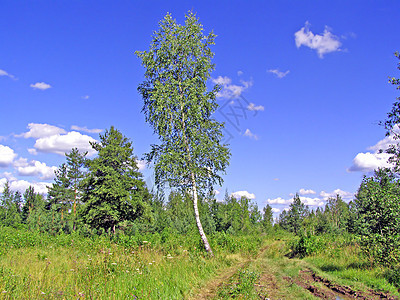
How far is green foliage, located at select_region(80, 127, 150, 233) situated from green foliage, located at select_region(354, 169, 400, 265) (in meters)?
22.8

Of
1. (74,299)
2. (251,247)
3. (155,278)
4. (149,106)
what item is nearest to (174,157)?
(149,106)

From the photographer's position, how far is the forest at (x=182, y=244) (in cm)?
761

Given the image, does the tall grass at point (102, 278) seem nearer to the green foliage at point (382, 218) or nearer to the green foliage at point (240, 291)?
the green foliage at point (240, 291)

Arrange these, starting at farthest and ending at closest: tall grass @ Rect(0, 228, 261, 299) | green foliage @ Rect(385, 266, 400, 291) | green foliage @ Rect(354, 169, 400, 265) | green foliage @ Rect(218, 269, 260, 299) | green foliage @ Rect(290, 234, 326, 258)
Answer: green foliage @ Rect(290, 234, 326, 258)
green foliage @ Rect(354, 169, 400, 265)
green foliage @ Rect(385, 266, 400, 291)
green foliage @ Rect(218, 269, 260, 299)
tall grass @ Rect(0, 228, 261, 299)

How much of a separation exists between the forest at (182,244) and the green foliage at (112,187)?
0.39 ft

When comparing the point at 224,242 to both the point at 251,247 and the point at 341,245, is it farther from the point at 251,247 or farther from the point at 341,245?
the point at 341,245

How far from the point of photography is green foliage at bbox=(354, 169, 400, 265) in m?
10.1

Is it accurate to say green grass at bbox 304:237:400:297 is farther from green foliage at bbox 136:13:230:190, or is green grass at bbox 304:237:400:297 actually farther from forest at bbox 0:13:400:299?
green foliage at bbox 136:13:230:190

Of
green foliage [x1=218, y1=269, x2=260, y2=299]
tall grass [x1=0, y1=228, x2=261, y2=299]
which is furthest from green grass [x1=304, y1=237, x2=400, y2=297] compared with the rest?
tall grass [x1=0, y1=228, x2=261, y2=299]

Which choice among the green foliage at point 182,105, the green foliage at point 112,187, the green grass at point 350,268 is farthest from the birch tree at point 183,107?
the green foliage at point 112,187

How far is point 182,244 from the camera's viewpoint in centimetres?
1756

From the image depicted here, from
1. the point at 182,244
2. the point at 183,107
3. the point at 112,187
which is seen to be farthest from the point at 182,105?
the point at 112,187

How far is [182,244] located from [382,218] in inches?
458

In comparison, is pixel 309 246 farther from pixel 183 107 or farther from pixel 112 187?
pixel 112 187
